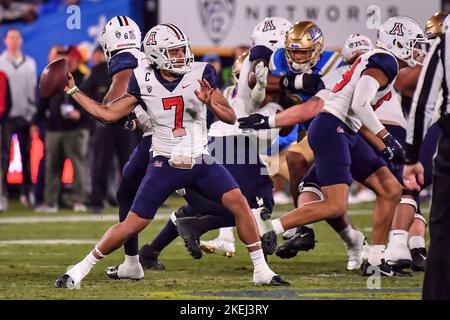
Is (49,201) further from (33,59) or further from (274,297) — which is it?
(274,297)

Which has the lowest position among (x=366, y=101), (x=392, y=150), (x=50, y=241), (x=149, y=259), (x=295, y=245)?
(x=50, y=241)

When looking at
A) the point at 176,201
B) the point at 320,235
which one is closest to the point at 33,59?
the point at 176,201

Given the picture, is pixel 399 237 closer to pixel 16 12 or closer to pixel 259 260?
pixel 259 260

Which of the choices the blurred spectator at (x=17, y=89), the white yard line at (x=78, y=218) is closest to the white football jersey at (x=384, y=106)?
the white yard line at (x=78, y=218)

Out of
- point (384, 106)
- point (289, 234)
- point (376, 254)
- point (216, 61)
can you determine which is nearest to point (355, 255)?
point (376, 254)

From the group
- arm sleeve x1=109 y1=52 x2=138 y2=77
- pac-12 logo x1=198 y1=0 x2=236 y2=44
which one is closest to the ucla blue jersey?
arm sleeve x1=109 y1=52 x2=138 y2=77

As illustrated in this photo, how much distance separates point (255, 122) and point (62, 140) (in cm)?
552

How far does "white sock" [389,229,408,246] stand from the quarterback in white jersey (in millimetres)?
1148

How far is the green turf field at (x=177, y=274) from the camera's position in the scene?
693 centimetres

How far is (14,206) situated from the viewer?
44.7 ft

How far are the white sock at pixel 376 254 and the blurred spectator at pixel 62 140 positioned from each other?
5558mm

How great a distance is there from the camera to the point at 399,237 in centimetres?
812

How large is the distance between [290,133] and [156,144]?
1886 mm

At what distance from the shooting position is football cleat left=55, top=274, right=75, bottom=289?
23.2 feet
